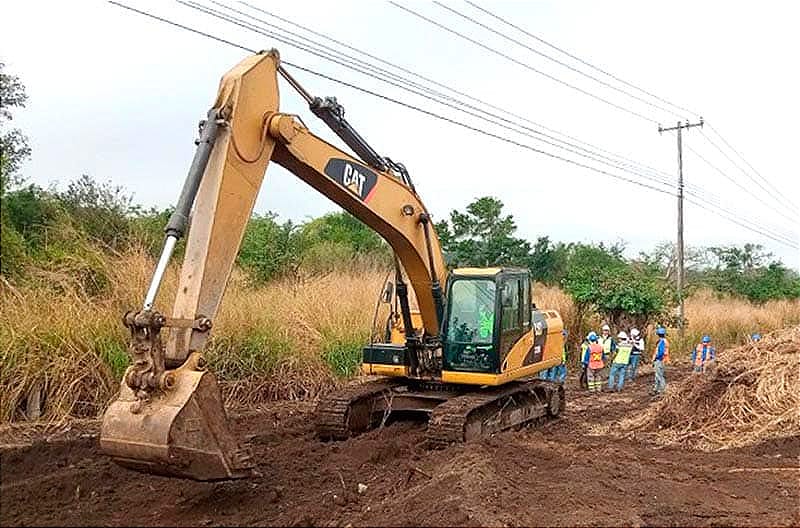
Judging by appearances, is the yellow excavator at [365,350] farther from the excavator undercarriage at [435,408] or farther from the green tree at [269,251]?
the green tree at [269,251]

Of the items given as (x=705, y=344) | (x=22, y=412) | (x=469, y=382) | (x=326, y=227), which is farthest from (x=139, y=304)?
(x=326, y=227)

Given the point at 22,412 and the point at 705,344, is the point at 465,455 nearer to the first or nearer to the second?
A: the point at 22,412

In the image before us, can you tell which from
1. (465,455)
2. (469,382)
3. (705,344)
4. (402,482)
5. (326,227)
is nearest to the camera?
(402,482)

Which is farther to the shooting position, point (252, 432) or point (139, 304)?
point (139, 304)

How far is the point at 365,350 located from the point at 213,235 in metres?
3.81

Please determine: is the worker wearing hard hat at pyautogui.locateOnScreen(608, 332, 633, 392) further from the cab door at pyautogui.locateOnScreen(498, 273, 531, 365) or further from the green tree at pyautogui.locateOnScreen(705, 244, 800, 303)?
the green tree at pyautogui.locateOnScreen(705, 244, 800, 303)

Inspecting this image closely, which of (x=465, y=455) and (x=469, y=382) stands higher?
(x=469, y=382)

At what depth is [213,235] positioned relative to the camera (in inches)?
255

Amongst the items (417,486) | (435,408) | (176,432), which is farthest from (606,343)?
(176,432)

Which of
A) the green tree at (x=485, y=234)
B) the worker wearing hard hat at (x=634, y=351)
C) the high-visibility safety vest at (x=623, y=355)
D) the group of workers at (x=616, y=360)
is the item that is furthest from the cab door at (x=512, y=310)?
the green tree at (x=485, y=234)

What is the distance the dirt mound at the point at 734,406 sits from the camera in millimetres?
10438

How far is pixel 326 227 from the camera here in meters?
34.8

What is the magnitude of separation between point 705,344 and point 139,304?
1092 centimetres

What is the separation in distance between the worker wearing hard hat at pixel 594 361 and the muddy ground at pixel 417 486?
571 cm
